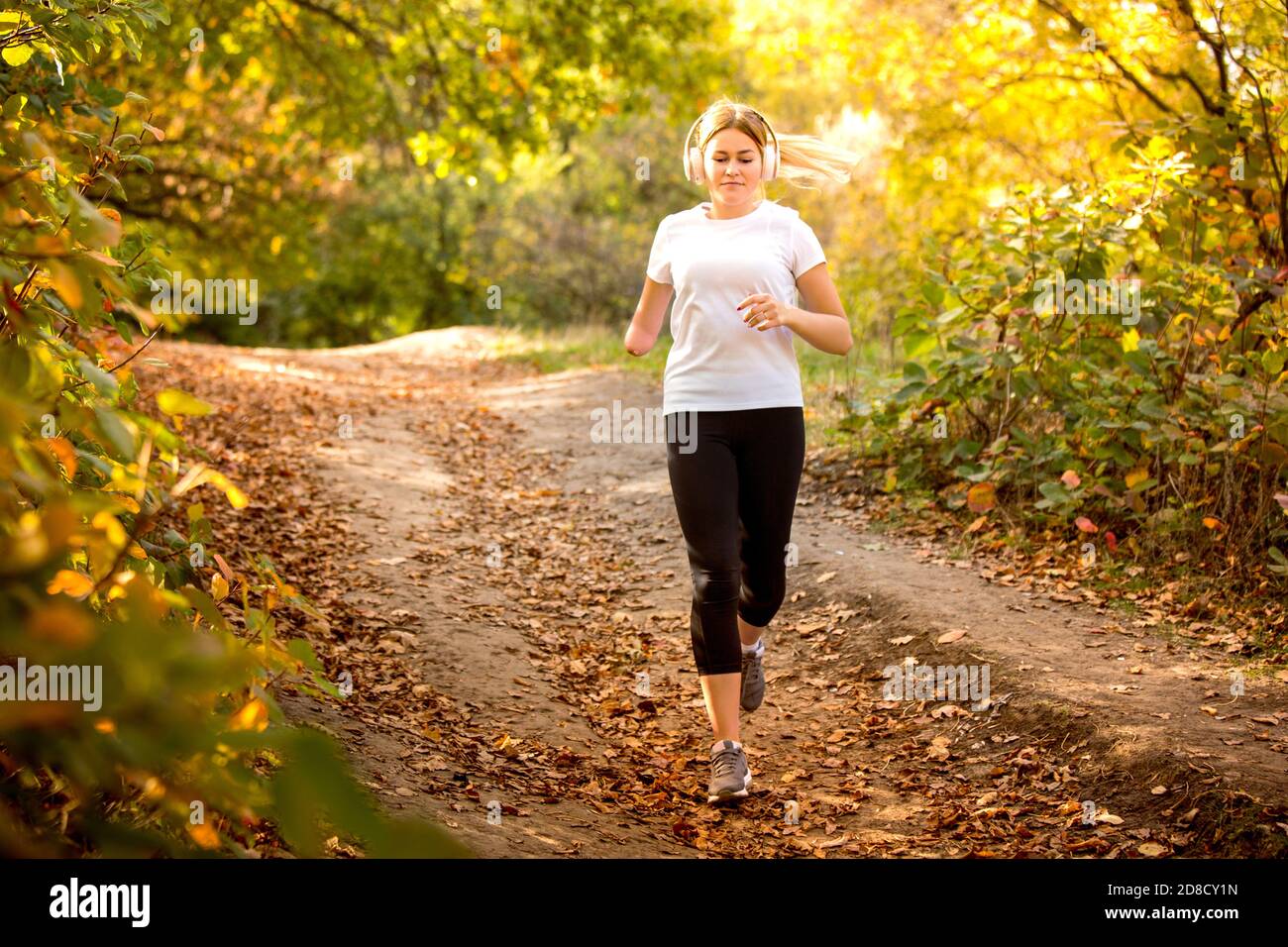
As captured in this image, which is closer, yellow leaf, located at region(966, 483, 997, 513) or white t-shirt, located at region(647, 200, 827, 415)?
white t-shirt, located at region(647, 200, 827, 415)

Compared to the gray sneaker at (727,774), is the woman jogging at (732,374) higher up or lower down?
higher up

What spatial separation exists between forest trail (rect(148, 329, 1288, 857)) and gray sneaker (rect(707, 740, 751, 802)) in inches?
3.0

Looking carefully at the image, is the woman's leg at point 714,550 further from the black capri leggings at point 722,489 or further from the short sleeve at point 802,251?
the short sleeve at point 802,251

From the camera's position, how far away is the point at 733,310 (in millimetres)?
3979

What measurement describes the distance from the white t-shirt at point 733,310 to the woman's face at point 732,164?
86 mm

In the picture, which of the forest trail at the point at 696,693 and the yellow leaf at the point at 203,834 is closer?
the yellow leaf at the point at 203,834

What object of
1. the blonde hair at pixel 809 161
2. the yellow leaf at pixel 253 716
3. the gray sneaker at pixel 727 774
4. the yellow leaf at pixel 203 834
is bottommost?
the gray sneaker at pixel 727 774

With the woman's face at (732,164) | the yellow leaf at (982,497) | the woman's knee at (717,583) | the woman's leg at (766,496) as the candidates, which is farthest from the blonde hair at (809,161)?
the yellow leaf at (982,497)

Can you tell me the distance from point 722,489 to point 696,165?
4.12ft

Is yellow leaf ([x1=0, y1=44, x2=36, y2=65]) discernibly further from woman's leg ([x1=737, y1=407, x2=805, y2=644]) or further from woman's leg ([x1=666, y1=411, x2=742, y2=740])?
woman's leg ([x1=737, y1=407, x2=805, y2=644])

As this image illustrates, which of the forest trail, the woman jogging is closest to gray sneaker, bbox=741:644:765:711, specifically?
the forest trail

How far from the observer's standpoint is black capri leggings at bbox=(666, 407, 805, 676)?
12.9 ft

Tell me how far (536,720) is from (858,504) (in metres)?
3.63

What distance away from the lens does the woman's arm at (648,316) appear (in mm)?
4273
